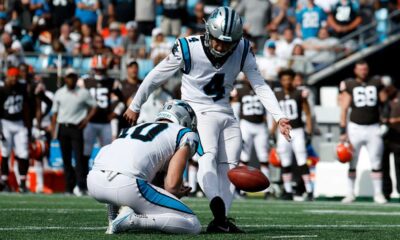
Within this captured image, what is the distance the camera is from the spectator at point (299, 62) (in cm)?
1866

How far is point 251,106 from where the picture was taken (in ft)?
51.1

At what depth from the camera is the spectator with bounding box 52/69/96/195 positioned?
15281mm

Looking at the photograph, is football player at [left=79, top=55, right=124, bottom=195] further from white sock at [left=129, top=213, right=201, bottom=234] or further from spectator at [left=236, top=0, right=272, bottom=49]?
white sock at [left=129, top=213, right=201, bottom=234]

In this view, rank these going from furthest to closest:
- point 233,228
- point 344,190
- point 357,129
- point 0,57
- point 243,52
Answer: point 0,57
point 344,190
point 357,129
point 243,52
point 233,228

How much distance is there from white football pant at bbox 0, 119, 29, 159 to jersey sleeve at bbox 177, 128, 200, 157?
8530 mm

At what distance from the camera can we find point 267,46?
1862cm

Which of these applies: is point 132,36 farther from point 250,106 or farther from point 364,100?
point 364,100

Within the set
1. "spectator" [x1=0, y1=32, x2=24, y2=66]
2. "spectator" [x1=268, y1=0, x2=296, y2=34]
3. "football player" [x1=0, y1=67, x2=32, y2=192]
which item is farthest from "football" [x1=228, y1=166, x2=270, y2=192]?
"spectator" [x1=268, y1=0, x2=296, y2=34]

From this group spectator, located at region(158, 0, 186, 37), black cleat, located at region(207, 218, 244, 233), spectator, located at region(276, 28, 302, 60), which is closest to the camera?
black cleat, located at region(207, 218, 244, 233)

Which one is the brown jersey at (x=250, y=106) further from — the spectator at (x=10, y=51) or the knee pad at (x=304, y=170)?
the spectator at (x=10, y=51)

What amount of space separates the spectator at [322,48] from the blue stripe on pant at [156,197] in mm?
12352

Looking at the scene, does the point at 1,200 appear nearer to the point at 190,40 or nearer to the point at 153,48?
the point at 190,40

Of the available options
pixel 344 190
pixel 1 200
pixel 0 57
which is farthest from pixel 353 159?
pixel 0 57

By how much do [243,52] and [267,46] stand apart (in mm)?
10482
